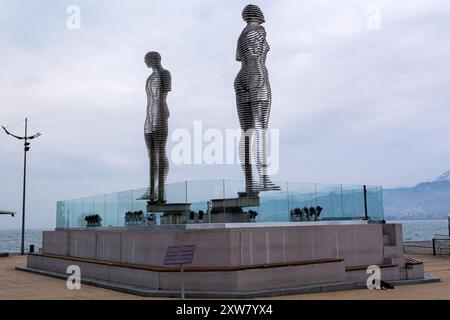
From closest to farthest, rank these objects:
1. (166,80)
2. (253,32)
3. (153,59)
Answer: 1. (253,32)
2. (166,80)
3. (153,59)

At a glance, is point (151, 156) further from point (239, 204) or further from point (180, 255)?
point (180, 255)

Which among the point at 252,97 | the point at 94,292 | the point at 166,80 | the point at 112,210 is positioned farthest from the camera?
the point at 166,80

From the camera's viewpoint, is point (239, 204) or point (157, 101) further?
point (157, 101)

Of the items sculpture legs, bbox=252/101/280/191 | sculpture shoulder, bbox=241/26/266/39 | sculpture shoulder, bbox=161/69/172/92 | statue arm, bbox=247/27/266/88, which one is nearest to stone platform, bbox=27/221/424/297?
sculpture legs, bbox=252/101/280/191

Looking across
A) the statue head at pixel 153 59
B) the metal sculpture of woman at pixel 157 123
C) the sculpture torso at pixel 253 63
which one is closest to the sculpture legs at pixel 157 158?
the metal sculpture of woman at pixel 157 123

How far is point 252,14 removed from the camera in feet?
77.9

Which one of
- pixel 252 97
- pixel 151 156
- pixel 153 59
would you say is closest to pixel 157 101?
pixel 153 59

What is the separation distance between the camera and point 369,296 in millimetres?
16734

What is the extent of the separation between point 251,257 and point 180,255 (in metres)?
2.60

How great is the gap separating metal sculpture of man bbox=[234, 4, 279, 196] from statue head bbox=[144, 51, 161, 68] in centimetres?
651

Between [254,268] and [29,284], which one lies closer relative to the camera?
[254,268]
